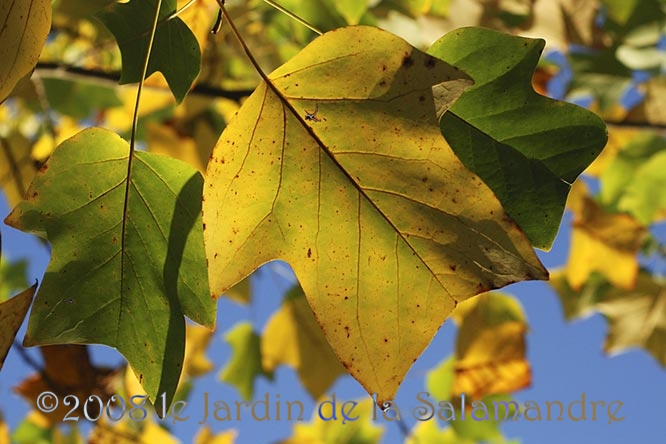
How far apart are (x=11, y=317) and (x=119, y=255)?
88mm

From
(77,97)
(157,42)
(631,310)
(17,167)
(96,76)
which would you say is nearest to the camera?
(157,42)

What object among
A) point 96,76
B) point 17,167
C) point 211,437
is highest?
point 96,76

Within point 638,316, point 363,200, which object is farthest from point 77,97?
point 638,316

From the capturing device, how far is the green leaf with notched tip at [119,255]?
0.51 m

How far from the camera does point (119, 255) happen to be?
526 mm

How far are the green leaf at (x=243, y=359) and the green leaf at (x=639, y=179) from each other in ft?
3.00

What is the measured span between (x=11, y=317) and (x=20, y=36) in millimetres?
204

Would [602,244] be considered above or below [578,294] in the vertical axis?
above

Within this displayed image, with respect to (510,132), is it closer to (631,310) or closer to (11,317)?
(11,317)

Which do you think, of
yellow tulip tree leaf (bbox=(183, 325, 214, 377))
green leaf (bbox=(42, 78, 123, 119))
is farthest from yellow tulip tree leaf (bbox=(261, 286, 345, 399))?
green leaf (bbox=(42, 78, 123, 119))

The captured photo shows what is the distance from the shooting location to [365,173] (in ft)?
1.55

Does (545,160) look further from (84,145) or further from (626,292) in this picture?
(626,292)

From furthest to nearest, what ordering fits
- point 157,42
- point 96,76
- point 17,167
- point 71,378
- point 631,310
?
point 631,310 → point 17,167 → point 71,378 → point 96,76 → point 157,42

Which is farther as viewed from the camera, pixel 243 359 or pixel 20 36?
pixel 243 359
